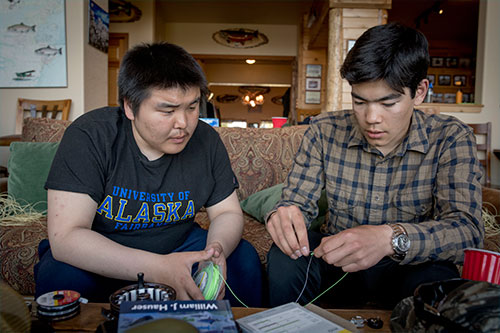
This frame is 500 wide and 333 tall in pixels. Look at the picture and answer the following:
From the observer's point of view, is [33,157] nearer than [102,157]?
No

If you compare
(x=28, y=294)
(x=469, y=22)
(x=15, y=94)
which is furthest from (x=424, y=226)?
(x=469, y=22)

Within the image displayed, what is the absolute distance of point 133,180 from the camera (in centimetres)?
120

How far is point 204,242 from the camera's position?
1352 mm

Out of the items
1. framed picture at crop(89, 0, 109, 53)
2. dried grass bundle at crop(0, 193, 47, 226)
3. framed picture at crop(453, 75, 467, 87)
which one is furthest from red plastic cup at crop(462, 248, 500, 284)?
framed picture at crop(453, 75, 467, 87)

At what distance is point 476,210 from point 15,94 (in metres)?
4.70

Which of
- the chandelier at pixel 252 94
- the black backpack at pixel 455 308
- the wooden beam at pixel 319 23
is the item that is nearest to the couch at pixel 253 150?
the black backpack at pixel 455 308

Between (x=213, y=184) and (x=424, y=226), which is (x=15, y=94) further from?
(x=424, y=226)

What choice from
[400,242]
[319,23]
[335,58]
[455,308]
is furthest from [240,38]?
[455,308]

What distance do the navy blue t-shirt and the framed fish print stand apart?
3497 millimetres

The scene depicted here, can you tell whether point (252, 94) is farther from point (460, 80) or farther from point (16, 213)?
point (16, 213)

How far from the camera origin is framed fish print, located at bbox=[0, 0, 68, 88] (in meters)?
4.11

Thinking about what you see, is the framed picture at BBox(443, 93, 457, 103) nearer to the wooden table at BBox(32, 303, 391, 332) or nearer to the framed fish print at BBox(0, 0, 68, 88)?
the framed fish print at BBox(0, 0, 68, 88)

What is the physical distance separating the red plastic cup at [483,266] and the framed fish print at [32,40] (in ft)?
14.5

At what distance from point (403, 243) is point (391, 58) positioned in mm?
523
